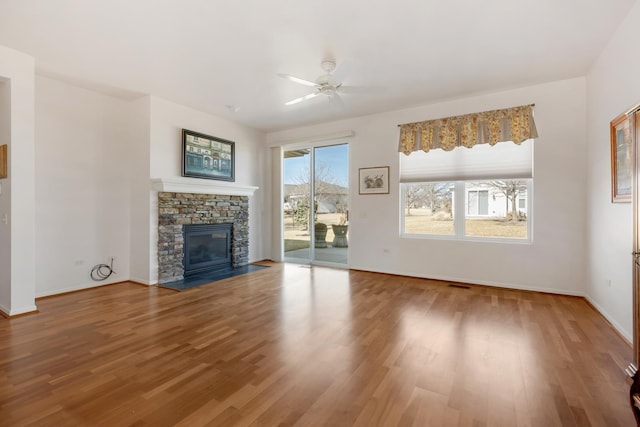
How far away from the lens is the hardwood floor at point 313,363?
5.62ft

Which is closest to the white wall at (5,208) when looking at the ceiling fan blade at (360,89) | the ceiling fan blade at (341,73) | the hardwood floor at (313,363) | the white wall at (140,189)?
the hardwood floor at (313,363)

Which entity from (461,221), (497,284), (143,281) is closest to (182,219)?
(143,281)

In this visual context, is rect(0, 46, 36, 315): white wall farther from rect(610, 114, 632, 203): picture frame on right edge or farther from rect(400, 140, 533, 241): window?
rect(610, 114, 632, 203): picture frame on right edge

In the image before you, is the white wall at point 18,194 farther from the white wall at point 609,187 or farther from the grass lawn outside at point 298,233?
the white wall at point 609,187

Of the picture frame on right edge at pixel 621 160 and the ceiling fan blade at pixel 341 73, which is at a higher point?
the ceiling fan blade at pixel 341 73

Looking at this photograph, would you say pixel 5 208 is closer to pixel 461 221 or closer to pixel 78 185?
pixel 78 185

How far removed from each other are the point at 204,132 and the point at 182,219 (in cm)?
166

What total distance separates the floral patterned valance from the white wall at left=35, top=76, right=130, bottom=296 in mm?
4762

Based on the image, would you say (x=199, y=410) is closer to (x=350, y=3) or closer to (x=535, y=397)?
(x=535, y=397)

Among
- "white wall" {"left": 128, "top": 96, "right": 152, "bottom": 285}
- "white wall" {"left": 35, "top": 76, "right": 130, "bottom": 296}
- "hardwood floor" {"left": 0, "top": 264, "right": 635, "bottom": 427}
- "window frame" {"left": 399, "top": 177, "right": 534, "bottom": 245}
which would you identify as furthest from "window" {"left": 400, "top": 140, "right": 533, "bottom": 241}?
"white wall" {"left": 35, "top": 76, "right": 130, "bottom": 296}

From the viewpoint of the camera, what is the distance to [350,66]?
11.5 ft

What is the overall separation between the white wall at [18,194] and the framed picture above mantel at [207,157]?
195 cm

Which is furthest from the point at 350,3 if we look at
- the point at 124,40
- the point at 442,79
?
the point at 124,40

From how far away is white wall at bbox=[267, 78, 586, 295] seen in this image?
3.94m
